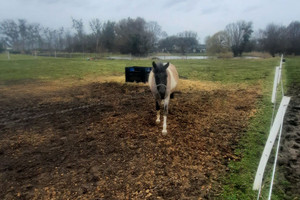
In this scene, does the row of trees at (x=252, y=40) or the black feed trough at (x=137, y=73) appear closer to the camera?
the black feed trough at (x=137, y=73)

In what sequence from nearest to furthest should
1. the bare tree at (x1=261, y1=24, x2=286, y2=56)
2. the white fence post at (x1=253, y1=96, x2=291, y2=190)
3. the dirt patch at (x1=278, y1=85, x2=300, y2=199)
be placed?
the white fence post at (x1=253, y1=96, x2=291, y2=190) < the dirt patch at (x1=278, y1=85, x2=300, y2=199) < the bare tree at (x1=261, y1=24, x2=286, y2=56)

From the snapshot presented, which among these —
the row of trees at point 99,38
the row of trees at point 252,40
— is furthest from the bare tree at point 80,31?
the row of trees at point 252,40

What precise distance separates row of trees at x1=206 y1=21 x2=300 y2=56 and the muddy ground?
46448 millimetres

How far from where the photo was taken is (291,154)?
356cm

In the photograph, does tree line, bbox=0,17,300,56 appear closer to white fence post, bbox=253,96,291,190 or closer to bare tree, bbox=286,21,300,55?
bare tree, bbox=286,21,300,55

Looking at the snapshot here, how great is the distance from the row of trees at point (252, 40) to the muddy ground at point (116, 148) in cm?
4645

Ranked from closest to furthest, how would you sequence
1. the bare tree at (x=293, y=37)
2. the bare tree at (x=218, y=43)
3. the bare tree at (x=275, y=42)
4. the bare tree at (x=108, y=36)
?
1. the bare tree at (x=293, y=37)
2. the bare tree at (x=275, y=42)
3. the bare tree at (x=218, y=43)
4. the bare tree at (x=108, y=36)

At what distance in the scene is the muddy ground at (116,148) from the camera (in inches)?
111

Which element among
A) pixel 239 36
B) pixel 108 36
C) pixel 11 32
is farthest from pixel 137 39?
pixel 11 32

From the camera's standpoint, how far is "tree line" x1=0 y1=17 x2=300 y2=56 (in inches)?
1832

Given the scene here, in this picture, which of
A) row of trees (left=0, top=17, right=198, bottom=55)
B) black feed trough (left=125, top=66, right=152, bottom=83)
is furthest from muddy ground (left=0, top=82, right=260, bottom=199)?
row of trees (left=0, top=17, right=198, bottom=55)

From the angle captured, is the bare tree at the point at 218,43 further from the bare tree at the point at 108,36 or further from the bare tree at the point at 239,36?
the bare tree at the point at 108,36

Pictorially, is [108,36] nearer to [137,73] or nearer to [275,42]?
[275,42]

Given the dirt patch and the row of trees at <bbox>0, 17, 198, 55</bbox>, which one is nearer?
the dirt patch
